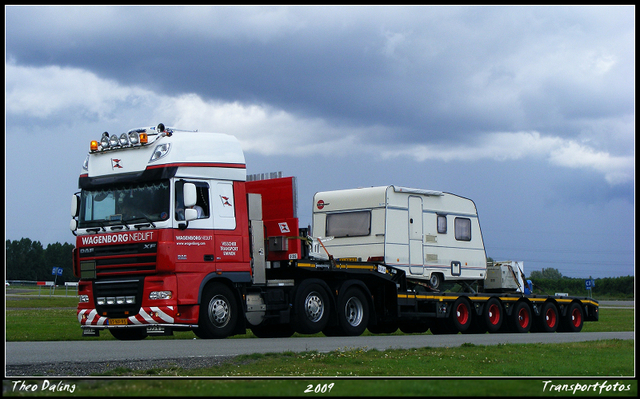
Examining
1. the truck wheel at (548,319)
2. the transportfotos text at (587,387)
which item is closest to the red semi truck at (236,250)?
the truck wheel at (548,319)

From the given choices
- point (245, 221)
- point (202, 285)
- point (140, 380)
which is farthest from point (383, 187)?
point (140, 380)

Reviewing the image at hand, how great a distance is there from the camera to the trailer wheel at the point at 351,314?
19.7 m

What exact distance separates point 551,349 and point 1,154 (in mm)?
10918

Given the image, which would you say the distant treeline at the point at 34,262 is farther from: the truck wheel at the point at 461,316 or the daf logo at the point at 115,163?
the daf logo at the point at 115,163

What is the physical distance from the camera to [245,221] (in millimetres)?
17672

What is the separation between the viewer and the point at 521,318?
2533cm

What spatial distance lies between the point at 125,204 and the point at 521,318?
45.6 feet

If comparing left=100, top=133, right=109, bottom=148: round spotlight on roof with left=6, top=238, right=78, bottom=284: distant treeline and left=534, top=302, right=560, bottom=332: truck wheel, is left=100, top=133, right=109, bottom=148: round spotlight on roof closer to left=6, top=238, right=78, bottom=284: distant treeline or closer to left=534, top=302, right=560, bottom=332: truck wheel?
left=534, top=302, right=560, bottom=332: truck wheel

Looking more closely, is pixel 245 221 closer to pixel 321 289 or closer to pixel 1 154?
pixel 321 289

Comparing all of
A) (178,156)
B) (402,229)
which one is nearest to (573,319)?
(402,229)

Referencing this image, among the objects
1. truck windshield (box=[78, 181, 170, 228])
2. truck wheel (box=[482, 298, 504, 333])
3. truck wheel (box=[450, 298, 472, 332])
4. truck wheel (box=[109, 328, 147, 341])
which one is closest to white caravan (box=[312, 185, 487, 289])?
truck wheel (box=[450, 298, 472, 332])

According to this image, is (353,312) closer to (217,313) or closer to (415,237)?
(415,237)

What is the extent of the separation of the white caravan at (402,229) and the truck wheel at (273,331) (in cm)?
296

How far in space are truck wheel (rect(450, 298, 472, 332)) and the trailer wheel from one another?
137 inches
